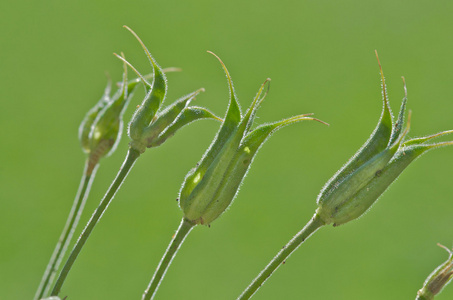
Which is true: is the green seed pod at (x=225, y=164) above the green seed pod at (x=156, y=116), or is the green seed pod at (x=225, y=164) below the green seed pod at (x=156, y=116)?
below

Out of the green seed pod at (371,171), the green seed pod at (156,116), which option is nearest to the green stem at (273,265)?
the green seed pod at (371,171)

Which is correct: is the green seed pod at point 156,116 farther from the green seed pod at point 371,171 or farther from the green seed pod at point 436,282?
the green seed pod at point 436,282

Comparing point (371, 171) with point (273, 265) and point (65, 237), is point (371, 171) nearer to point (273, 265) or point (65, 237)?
point (273, 265)

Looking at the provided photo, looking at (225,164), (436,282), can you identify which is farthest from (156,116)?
(436,282)

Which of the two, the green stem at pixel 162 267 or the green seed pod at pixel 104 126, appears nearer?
the green stem at pixel 162 267

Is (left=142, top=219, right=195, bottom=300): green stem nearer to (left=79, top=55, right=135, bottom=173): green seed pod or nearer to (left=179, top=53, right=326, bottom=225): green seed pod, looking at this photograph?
(left=179, top=53, right=326, bottom=225): green seed pod

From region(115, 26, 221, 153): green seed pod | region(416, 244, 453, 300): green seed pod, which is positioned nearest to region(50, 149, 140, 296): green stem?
region(115, 26, 221, 153): green seed pod
